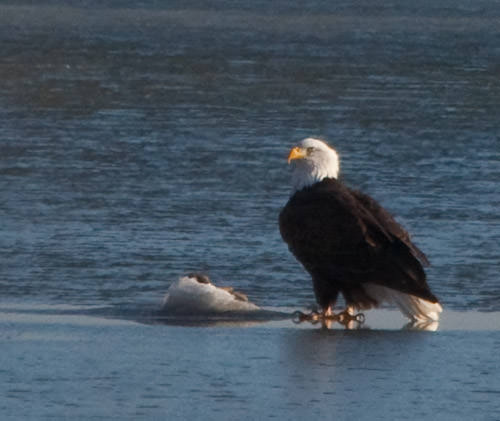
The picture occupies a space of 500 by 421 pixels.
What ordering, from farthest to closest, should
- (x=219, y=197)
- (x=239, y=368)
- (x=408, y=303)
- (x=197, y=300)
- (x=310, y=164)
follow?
(x=219, y=197), (x=310, y=164), (x=197, y=300), (x=408, y=303), (x=239, y=368)

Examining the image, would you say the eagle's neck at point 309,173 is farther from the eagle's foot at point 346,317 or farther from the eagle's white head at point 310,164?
the eagle's foot at point 346,317

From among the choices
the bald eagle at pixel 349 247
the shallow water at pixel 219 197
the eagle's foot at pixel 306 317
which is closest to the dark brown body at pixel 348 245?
the bald eagle at pixel 349 247

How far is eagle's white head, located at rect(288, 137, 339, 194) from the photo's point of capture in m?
7.82

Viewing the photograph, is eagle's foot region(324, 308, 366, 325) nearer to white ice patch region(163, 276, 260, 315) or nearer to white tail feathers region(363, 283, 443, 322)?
white tail feathers region(363, 283, 443, 322)

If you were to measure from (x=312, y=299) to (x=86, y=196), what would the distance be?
3116mm

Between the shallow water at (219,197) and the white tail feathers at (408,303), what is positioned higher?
the white tail feathers at (408,303)

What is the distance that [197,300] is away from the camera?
757 cm

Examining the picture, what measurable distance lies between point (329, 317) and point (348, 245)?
0.37 meters

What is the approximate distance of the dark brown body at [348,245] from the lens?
7.35m

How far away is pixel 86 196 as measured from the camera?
10992mm

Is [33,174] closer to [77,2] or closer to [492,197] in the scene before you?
[492,197]

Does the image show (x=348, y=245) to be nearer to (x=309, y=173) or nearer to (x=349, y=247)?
(x=349, y=247)

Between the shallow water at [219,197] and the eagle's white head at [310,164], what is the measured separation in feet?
1.91

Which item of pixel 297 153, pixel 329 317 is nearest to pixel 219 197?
pixel 297 153
